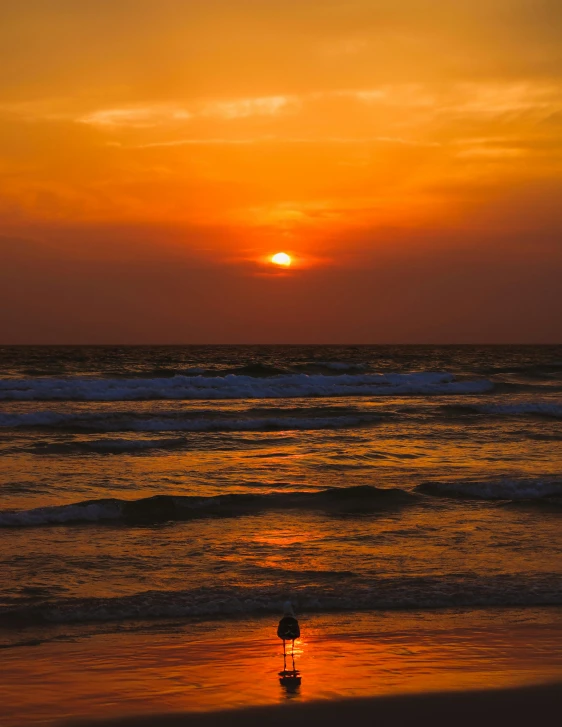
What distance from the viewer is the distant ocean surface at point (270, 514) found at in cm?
761

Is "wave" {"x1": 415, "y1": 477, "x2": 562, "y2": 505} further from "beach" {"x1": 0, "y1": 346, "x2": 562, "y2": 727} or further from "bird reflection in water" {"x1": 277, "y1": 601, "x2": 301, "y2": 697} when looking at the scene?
"bird reflection in water" {"x1": 277, "y1": 601, "x2": 301, "y2": 697}

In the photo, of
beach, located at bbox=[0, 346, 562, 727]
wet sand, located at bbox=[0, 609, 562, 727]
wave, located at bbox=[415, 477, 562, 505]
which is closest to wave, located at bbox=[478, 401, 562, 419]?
beach, located at bbox=[0, 346, 562, 727]

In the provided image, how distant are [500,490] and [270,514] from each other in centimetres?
378

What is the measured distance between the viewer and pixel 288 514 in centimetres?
1107

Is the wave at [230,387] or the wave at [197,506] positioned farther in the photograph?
the wave at [230,387]

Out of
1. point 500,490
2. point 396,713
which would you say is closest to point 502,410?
point 500,490

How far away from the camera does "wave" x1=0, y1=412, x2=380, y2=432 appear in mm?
21172

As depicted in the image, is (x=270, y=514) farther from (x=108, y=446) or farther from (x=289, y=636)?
(x=108, y=446)

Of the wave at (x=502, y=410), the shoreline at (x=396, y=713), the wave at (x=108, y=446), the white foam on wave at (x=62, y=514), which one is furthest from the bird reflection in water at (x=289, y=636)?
the wave at (x=502, y=410)

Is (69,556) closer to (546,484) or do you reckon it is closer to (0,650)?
(0,650)

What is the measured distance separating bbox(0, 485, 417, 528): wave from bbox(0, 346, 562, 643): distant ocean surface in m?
0.03

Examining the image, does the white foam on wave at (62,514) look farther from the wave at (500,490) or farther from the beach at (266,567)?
the wave at (500,490)

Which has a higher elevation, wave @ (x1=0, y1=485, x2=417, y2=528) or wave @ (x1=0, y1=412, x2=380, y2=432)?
wave @ (x1=0, y1=412, x2=380, y2=432)

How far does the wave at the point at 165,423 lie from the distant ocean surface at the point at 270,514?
84 mm
